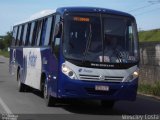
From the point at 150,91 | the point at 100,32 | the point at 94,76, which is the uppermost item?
the point at 100,32

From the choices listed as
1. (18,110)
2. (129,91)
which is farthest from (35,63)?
(129,91)

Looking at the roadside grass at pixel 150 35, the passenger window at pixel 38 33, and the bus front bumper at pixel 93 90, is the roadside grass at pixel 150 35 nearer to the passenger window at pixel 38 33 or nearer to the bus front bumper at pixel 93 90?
the passenger window at pixel 38 33

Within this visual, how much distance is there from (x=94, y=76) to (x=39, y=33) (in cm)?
435

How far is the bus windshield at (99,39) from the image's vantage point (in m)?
13.6

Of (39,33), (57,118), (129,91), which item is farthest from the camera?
(39,33)

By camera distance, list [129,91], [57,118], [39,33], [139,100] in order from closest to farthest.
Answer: [57,118], [129,91], [39,33], [139,100]

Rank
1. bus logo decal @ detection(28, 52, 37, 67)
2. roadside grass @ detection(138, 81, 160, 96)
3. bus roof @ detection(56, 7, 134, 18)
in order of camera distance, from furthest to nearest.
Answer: roadside grass @ detection(138, 81, 160, 96) → bus logo decal @ detection(28, 52, 37, 67) → bus roof @ detection(56, 7, 134, 18)

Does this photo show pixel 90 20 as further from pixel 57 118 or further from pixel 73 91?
pixel 57 118

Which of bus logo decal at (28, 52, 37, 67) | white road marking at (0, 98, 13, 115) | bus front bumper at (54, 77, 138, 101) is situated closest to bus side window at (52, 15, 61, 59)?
bus front bumper at (54, 77, 138, 101)

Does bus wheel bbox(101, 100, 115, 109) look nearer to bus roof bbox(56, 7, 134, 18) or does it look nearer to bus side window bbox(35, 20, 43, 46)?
bus roof bbox(56, 7, 134, 18)

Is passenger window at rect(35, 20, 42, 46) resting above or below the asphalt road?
above

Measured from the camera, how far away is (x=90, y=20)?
14.0 meters

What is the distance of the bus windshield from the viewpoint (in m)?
13.6

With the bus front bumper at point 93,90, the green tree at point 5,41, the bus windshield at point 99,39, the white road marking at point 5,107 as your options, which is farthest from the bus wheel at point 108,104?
the green tree at point 5,41
